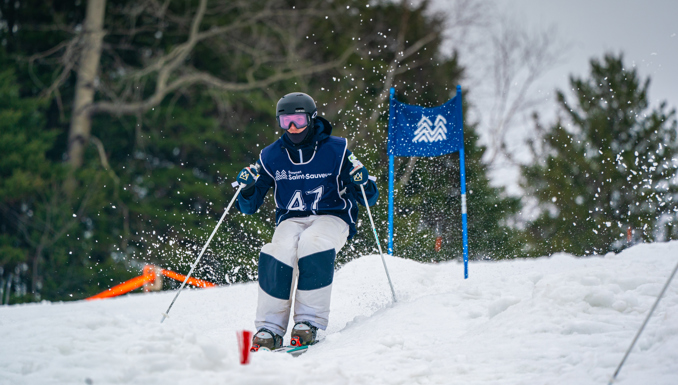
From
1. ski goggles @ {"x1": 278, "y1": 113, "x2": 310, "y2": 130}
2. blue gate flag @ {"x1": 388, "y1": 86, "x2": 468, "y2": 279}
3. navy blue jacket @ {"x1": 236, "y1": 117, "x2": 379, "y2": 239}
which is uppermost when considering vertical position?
blue gate flag @ {"x1": 388, "y1": 86, "x2": 468, "y2": 279}

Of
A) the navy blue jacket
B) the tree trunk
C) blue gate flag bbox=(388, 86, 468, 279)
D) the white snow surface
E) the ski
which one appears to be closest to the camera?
the white snow surface

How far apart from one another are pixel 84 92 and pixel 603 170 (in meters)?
14.3

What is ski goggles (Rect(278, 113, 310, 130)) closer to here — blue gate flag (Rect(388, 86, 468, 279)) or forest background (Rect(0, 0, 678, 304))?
blue gate flag (Rect(388, 86, 468, 279))

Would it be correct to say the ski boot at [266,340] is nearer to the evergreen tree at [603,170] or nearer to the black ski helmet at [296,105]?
the black ski helmet at [296,105]

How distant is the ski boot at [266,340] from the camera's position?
349 centimetres

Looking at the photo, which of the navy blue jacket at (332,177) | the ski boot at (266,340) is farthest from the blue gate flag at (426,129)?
the ski boot at (266,340)

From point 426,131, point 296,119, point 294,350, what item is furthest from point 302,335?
point 426,131

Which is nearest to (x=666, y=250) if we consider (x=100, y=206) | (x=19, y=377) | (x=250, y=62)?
(x=19, y=377)

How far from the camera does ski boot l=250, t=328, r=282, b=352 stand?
3492 mm

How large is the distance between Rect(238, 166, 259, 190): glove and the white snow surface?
1097mm

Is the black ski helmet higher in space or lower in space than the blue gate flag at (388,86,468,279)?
lower

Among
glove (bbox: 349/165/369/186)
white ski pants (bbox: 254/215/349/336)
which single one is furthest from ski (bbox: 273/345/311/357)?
glove (bbox: 349/165/369/186)

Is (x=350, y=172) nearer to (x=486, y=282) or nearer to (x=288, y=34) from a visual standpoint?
(x=486, y=282)

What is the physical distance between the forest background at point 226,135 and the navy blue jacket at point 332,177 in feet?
22.5
